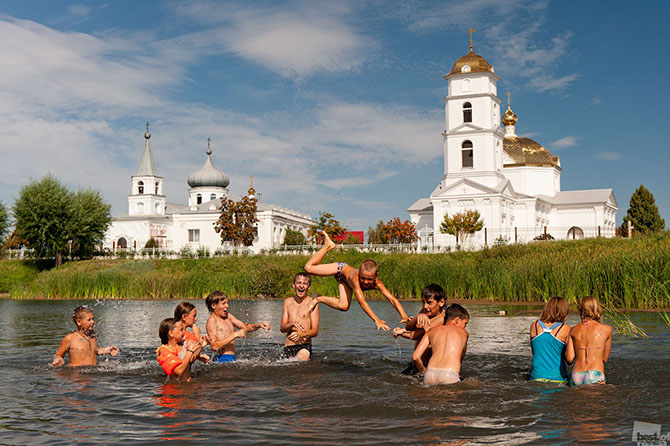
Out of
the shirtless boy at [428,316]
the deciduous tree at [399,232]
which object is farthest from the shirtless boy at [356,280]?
the deciduous tree at [399,232]

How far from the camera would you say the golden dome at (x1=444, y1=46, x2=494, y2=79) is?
67312 millimetres

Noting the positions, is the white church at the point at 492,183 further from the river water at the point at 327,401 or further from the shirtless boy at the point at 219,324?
the shirtless boy at the point at 219,324

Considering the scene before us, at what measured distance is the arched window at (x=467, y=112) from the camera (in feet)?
223

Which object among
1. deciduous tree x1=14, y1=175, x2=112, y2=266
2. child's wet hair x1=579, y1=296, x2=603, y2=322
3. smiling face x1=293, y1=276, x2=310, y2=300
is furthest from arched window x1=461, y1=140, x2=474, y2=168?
child's wet hair x1=579, y1=296, x2=603, y2=322

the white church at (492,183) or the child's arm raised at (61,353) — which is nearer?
the child's arm raised at (61,353)

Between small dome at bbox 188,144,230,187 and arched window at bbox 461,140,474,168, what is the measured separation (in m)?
44.3

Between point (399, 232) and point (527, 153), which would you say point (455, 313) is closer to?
point (399, 232)

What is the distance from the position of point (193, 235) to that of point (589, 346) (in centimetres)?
7588

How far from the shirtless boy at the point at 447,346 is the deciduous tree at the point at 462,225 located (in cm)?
4865

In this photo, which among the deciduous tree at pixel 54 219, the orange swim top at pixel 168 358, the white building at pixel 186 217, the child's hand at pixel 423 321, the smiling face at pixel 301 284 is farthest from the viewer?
the white building at pixel 186 217

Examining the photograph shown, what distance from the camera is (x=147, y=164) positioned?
107 m

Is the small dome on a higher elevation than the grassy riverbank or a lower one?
higher

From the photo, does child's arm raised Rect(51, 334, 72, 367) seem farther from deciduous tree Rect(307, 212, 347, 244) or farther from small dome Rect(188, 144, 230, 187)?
small dome Rect(188, 144, 230, 187)

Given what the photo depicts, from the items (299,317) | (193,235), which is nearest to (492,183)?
(193,235)
